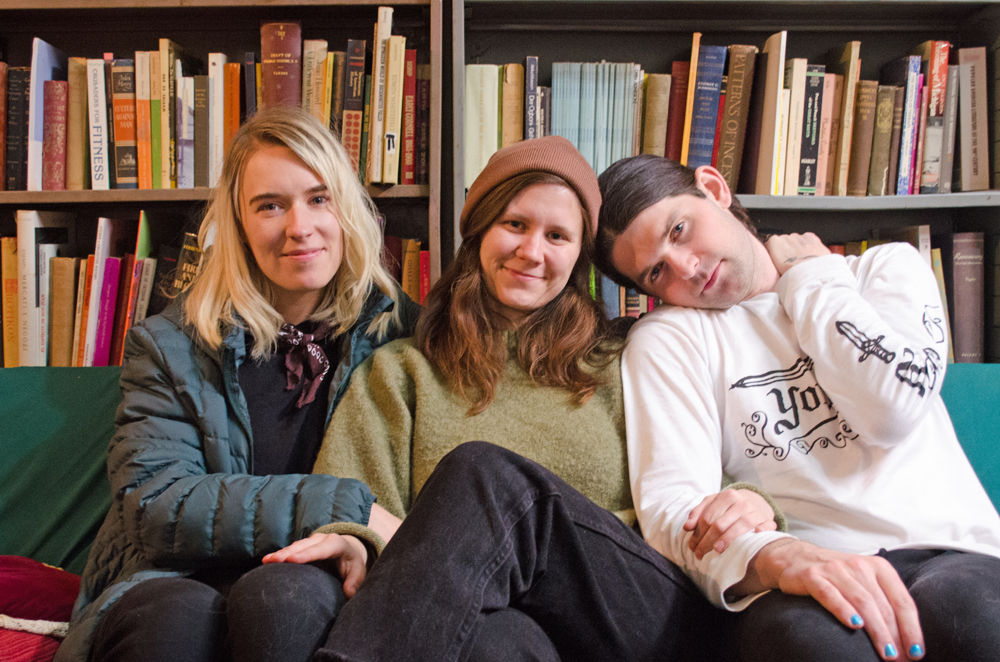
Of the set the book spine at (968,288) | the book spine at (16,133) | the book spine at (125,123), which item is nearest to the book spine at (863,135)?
the book spine at (968,288)

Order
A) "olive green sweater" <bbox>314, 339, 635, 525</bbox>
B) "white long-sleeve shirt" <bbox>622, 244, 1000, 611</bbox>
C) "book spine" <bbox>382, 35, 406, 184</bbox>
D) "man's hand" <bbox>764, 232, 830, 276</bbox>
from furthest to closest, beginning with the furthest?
"book spine" <bbox>382, 35, 406, 184</bbox>
"man's hand" <bbox>764, 232, 830, 276</bbox>
"olive green sweater" <bbox>314, 339, 635, 525</bbox>
"white long-sleeve shirt" <bbox>622, 244, 1000, 611</bbox>

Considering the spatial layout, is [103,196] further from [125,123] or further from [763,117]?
[763,117]

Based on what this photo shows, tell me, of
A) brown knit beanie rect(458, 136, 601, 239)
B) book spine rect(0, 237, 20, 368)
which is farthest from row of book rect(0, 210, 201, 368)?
brown knit beanie rect(458, 136, 601, 239)

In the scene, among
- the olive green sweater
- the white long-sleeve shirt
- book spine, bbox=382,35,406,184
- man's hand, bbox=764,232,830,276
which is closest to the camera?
the white long-sleeve shirt

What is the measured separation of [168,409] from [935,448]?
1.23m

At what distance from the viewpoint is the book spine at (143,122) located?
58.4 inches

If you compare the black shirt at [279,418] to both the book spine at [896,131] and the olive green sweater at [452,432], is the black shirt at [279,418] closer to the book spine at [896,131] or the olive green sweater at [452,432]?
the olive green sweater at [452,432]

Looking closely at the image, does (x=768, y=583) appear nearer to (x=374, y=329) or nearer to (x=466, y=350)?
(x=466, y=350)

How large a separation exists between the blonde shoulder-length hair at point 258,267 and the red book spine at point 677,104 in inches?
29.6

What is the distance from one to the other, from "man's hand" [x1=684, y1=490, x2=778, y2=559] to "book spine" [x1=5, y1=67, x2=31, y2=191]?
162 cm

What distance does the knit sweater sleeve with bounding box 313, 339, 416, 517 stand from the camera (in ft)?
3.55

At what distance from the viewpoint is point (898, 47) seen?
1720 mm

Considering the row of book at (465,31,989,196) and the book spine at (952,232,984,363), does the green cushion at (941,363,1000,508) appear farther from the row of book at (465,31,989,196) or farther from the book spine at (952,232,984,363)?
the row of book at (465,31,989,196)

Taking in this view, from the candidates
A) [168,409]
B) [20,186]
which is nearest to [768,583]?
[168,409]
